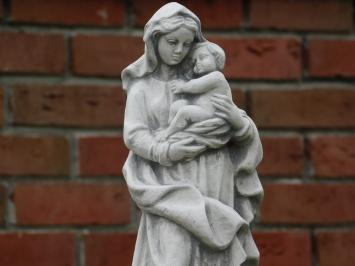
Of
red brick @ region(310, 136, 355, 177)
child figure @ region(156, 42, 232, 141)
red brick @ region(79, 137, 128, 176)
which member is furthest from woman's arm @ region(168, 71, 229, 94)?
red brick @ region(310, 136, 355, 177)

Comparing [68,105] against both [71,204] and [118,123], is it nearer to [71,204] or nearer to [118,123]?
[118,123]

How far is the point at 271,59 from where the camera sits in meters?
2.96

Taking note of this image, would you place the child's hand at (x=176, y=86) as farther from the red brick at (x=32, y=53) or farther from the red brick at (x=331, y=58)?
the red brick at (x=331, y=58)

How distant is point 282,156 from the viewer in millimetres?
2949

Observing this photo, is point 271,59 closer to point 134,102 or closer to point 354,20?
point 354,20

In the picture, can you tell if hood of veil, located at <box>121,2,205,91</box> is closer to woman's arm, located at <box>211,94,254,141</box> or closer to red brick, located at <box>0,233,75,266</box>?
woman's arm, located at <box>211,94,254,141</box>

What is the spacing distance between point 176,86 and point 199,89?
5 cm

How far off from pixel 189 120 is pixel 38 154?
835mm

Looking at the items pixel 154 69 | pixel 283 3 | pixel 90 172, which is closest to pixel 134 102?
pixel 154 69

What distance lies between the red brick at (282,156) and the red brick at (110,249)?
0.37 metres

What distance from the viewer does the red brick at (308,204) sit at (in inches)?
115

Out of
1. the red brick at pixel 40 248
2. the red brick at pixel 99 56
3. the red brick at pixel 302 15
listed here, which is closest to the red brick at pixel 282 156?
the red brick at pixel 302 15

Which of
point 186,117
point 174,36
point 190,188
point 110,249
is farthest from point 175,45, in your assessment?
point 110,249

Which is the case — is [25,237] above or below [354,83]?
below
